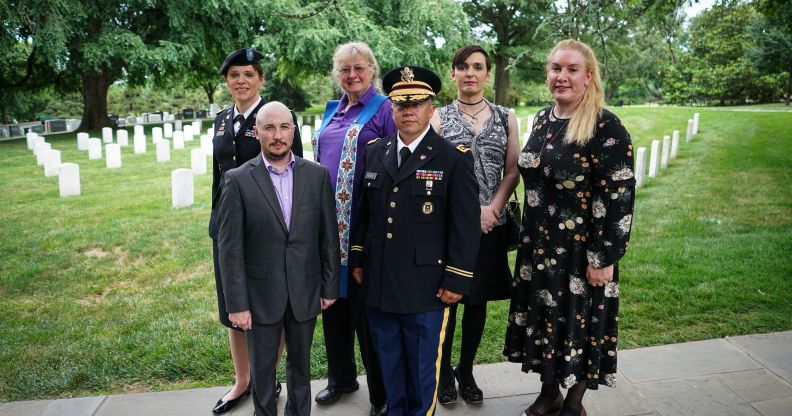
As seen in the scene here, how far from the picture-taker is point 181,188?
963 cm

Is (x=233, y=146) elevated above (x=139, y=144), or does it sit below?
above

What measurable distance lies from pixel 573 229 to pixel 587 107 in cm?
66

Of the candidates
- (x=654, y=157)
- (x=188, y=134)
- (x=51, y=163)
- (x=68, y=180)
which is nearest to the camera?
(x=68, y=180)

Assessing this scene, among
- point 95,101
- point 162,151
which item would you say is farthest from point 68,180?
point 95,101

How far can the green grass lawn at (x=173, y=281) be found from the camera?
420 cm

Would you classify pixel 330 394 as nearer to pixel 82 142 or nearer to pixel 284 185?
pixel 284 185

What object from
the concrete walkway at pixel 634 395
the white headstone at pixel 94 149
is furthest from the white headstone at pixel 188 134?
the concrete walkway at pixel 634 395

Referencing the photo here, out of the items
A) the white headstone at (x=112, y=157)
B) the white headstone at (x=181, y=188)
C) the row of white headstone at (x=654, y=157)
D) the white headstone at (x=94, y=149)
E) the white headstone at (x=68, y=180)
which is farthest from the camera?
the white headstone at (x=94, y=149)

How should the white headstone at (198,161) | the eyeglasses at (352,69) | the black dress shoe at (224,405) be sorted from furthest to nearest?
the white headstone at (198,161)
the black dress shoe at (224,405)
the eyeglasses at (352,69)

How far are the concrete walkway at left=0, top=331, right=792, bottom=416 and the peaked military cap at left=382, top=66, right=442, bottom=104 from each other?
76.1 inches

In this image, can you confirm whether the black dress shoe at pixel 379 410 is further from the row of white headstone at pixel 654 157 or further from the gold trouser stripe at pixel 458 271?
the row of white headstone at pixel 654 157

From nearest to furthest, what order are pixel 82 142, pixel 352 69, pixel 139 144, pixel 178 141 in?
pixel 352 69
pixel 139 144
pixel 82 142
pixel 178 141

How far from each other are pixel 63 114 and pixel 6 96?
17.3m

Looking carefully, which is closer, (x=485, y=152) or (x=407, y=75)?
(x=407, y=75)
